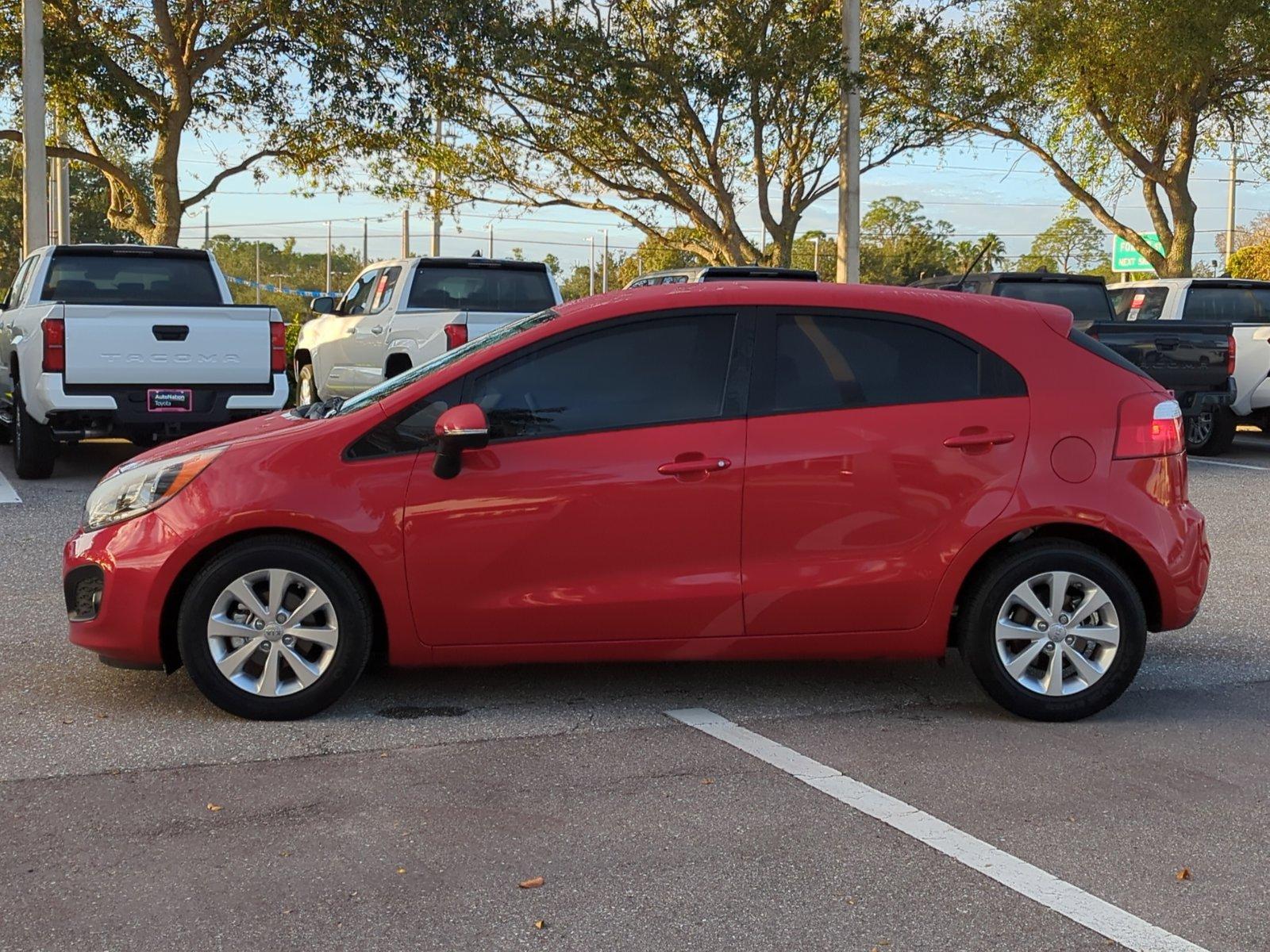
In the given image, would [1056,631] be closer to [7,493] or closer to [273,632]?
[273,632]

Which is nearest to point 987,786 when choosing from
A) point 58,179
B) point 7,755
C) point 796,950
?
point 796,950

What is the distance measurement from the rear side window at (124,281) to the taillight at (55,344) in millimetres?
1550

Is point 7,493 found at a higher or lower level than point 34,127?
lower

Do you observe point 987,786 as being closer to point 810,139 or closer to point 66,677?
point 66,677

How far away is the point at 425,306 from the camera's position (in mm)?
14469

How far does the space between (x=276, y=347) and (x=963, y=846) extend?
8.43 metres

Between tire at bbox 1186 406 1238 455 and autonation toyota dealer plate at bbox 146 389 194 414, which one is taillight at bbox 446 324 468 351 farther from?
tire at bbox 1186 406 1238 455

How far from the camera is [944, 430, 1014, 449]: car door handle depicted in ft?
17.7

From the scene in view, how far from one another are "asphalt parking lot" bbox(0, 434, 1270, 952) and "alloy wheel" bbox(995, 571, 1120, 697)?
0.20 m

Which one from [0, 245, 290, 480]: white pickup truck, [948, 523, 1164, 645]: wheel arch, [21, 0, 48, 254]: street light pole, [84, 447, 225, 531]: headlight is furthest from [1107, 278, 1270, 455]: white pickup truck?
[21, 0, 48, 254]: street light pole

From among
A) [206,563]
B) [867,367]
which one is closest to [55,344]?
[206,563]

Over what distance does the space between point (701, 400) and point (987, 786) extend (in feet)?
5.56

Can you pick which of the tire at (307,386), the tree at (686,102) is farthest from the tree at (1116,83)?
the tire at (307,386)

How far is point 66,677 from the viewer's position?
5.88 meters
